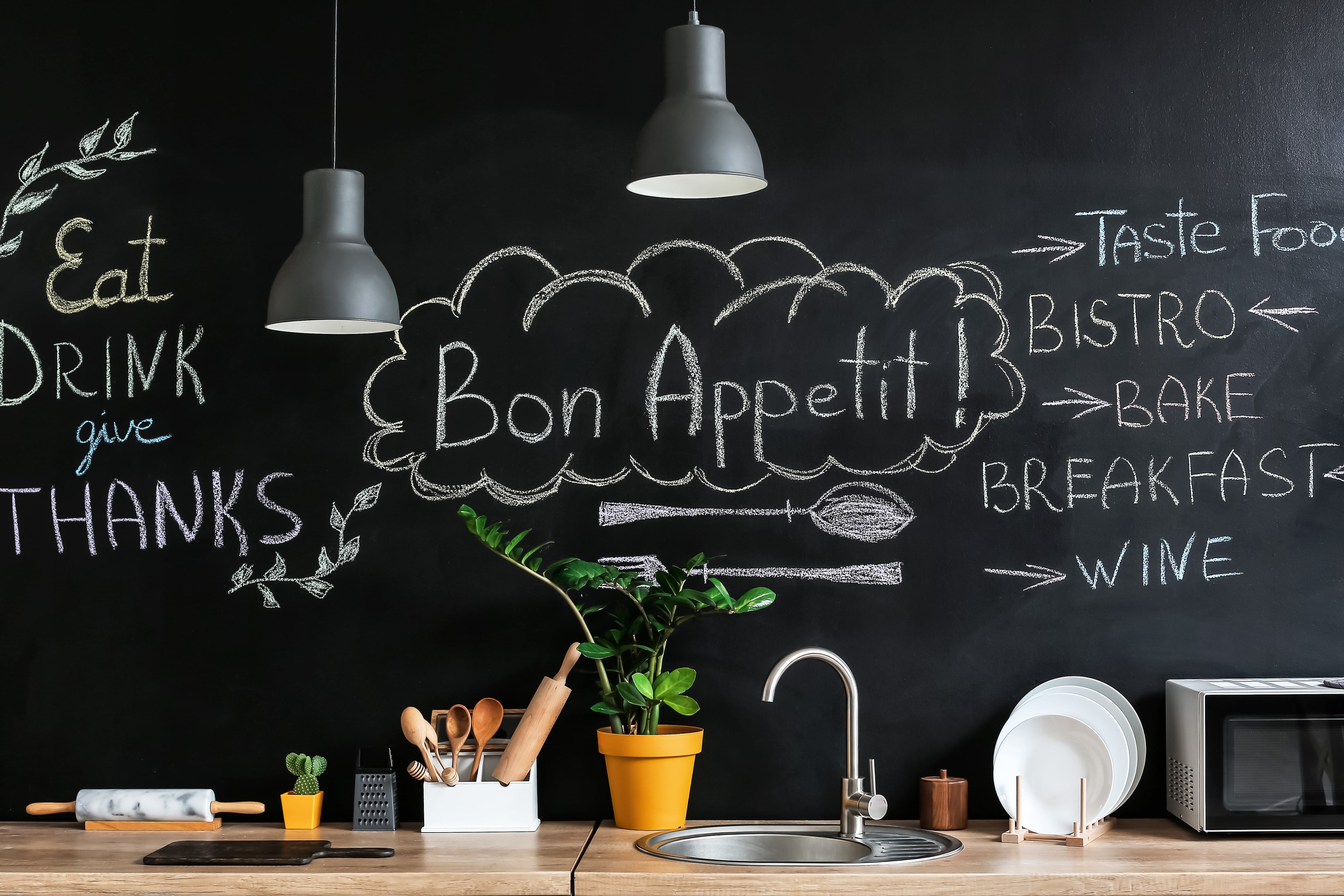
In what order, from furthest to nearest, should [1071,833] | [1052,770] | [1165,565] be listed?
[1165,565]
[1052,770]
[1071,833]

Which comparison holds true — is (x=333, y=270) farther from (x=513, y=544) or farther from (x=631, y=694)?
(x=631, y=694)

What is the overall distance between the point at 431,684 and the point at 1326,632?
187 cm

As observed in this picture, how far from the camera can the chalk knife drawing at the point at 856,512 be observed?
263 cm

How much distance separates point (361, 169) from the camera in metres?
2.72

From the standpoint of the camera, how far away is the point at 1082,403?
264cm

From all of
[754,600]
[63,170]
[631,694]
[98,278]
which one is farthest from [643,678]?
[63,170]

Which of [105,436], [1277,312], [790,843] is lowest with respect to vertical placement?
[790,843]

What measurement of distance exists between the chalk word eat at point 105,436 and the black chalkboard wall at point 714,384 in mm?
11

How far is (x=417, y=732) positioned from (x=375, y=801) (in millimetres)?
191

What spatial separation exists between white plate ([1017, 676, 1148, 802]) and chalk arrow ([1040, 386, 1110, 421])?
55 centimetres

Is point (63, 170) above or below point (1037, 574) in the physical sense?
above

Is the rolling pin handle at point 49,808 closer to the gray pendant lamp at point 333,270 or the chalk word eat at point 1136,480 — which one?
the gray pendant lamp at point 333,270

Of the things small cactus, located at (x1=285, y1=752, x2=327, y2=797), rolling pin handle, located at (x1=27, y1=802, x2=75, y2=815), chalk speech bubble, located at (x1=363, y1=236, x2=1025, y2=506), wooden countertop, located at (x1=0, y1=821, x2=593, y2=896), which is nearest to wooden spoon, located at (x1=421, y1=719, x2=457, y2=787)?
wooden countertop, located at (x1=0, y1=821, x2=593, y2=896)

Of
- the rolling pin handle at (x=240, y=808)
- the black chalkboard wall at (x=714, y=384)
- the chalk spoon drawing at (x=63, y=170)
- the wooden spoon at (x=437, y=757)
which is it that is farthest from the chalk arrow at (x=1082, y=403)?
the chalk spoon drawing at (x=63, y=170)
